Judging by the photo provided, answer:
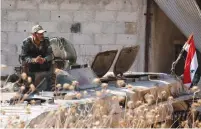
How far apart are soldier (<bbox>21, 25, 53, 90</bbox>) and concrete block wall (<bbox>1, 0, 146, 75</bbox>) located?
16.6 ft

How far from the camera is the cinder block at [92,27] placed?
14914mm

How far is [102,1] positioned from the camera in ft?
48.9

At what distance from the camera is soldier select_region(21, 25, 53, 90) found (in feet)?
31.2

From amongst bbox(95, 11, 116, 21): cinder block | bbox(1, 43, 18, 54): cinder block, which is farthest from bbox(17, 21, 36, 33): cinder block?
bbox(95, 11, 116, 21): cinder block

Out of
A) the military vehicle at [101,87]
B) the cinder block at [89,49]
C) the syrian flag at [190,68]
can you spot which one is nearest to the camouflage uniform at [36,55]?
the military vehicle at [101,87]

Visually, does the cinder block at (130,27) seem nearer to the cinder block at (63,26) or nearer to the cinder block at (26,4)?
the cinder block at (63,26)

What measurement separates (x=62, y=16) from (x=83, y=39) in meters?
0.60

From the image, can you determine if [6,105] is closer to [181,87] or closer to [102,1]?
[181,87]

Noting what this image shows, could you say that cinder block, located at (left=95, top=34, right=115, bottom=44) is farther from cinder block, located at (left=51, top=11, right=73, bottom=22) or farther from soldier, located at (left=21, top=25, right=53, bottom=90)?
soldier, located at (left=21, top=25, right=53, bottom=90)

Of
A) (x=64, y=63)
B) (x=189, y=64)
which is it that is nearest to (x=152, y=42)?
(x=189, y=64)

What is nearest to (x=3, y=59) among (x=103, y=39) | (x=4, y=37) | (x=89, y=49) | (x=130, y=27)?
(x=4, y=37)

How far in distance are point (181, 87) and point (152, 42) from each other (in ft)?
9.68

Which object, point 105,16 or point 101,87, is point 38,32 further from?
point 105,16

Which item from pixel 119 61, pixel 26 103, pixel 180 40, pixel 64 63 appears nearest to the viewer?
pixel 26 103
